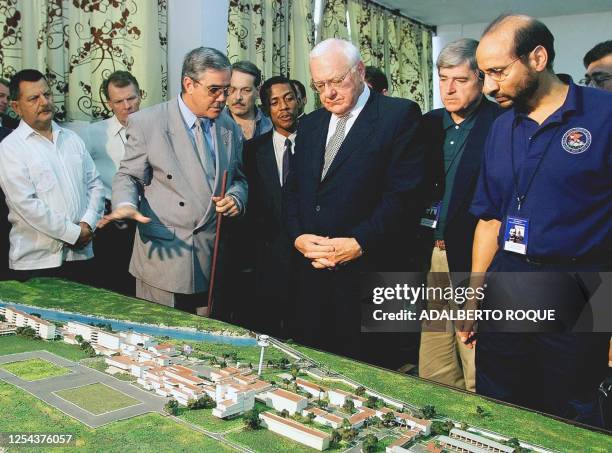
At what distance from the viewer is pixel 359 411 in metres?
1.27

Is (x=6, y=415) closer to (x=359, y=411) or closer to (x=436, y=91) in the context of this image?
(x=359, y=411)

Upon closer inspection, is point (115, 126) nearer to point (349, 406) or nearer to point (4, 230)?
point (4, 230)

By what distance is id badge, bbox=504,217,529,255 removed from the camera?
164cm

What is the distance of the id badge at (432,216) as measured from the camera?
238 centimetres

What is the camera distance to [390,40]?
7.45 m

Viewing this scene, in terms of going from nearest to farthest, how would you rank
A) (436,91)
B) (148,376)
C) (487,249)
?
(148,376), (487,249), (436,91)

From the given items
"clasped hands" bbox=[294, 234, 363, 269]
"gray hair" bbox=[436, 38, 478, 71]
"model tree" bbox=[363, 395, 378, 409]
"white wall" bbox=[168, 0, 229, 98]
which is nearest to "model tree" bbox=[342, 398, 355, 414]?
"model tree" bbox=[363, 395, 378, 409]

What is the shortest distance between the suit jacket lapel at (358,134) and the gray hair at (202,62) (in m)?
0.66

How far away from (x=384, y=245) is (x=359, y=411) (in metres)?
1.04

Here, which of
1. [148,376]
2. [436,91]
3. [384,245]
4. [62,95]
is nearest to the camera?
[148,376]

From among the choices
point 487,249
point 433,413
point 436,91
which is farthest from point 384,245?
point 436,91

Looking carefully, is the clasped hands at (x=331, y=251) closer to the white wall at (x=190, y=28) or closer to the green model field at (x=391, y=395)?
the green model field at (x=391, y=395)

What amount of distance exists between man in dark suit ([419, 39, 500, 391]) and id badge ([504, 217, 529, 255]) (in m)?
0.58

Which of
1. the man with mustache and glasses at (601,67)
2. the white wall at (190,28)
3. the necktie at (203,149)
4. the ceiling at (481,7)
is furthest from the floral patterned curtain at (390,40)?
the necktie at (203,149)
